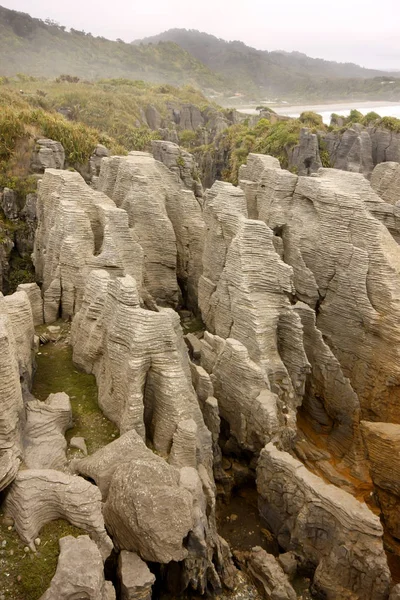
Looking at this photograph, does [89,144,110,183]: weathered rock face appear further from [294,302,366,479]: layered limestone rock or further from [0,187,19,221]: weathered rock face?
[294,302,366,479]: layered limestone rock

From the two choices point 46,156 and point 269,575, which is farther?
point 46,156

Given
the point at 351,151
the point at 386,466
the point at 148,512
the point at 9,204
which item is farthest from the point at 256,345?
the point at 351,151

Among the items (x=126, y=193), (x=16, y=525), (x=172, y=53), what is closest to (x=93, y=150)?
(x=126, y=193)

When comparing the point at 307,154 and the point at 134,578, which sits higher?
the point at 307,154

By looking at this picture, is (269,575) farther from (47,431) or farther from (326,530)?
(47,431)

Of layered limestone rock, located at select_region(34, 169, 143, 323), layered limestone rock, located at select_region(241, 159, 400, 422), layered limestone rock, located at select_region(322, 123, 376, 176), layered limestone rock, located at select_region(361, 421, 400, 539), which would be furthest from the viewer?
layered limestone rock, located at select_region(322, 123, 376, 176)

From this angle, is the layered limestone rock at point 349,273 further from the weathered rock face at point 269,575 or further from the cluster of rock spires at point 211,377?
the weathered rock face at point 269,575

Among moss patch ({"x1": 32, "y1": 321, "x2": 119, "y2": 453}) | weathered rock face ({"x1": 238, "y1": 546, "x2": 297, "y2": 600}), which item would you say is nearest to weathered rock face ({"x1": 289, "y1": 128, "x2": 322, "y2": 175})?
moss patch ({"x1": 32, "y1": 321, "x2": 119, "y2": 453})

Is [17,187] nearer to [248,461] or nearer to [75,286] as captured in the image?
[75,286]
